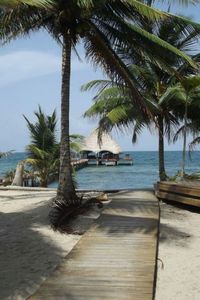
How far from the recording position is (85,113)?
20078 mm

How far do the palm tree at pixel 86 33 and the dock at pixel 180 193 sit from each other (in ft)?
8.20

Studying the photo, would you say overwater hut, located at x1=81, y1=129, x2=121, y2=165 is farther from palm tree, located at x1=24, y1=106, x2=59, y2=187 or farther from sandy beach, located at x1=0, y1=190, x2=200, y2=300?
sandy beach, located at x1=0, y1=190, x2=200, y2=300

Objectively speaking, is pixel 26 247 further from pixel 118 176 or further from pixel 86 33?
pixel 118 176

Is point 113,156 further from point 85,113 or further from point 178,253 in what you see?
point 178,253

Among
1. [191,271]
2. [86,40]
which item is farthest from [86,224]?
[86,40]

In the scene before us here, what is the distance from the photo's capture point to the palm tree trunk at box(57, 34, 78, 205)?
12742mm

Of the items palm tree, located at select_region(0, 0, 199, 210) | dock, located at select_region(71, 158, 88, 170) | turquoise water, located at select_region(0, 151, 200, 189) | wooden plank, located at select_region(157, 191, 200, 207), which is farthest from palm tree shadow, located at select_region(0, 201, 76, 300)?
dock, located at select_region(71, 158, 88, 170)

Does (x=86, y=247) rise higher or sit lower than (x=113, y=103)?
lower

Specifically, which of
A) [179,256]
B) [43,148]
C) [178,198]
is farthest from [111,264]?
[43,148]

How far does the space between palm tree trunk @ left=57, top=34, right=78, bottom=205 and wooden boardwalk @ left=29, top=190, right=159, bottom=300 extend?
5.08 feet

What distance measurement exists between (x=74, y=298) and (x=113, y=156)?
62545 millimetres

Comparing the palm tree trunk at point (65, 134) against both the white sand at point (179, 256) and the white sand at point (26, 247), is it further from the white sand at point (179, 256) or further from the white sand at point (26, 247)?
the white sand at point (179, 256)

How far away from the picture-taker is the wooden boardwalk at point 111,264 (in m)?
6.33

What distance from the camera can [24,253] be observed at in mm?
9398
